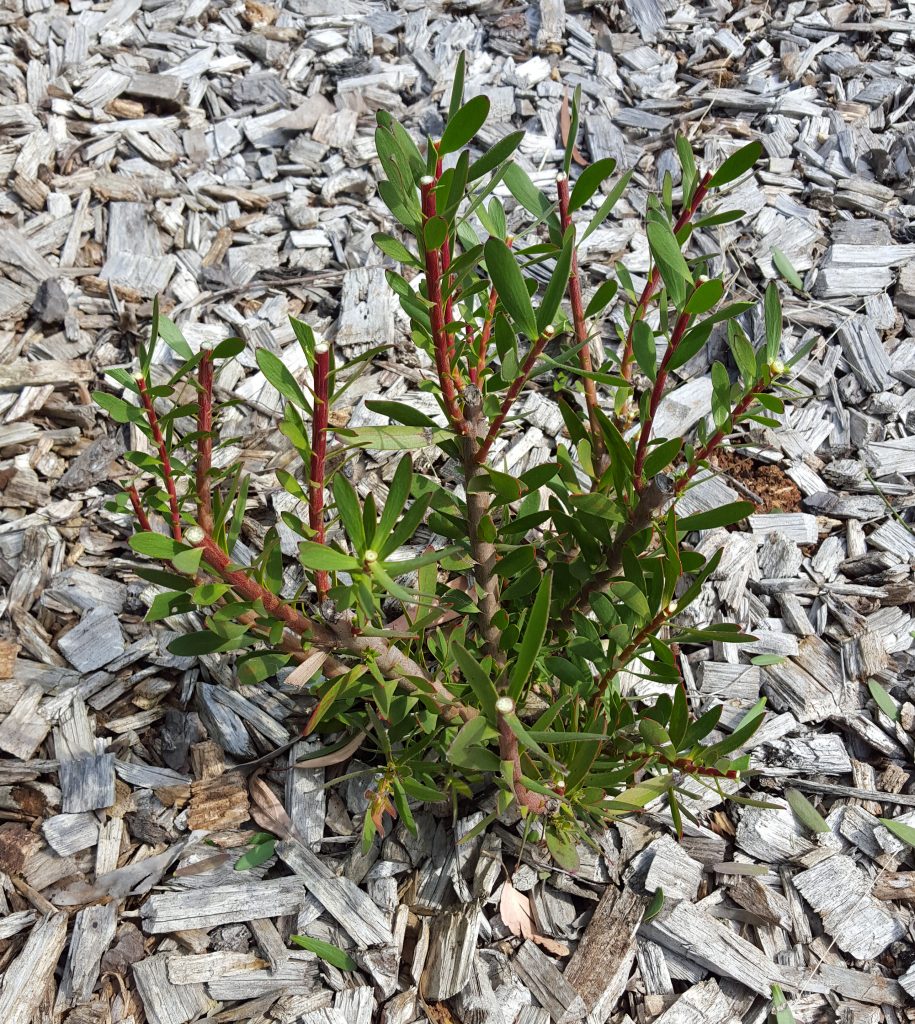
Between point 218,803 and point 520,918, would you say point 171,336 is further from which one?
point 520,918

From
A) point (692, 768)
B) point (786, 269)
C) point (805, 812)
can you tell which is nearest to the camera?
point (692, 768)

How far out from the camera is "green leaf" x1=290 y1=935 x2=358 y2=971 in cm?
177

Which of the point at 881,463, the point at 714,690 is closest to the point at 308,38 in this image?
the point at 881,463

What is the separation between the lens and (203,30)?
11.5 feet

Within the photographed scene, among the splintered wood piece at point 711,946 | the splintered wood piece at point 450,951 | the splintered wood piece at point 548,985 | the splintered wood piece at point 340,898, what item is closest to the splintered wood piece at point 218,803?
the splintered wood piece at point 340,898

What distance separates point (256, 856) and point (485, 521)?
0.96 meters

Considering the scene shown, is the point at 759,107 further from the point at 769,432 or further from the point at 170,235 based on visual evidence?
the point at 170,235

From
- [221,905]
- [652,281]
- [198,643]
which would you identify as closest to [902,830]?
[652,281]

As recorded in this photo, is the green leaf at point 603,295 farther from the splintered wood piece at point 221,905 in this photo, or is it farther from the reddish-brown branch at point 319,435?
the splintered wood piece at point 221,905

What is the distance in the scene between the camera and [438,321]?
1131 millimetres

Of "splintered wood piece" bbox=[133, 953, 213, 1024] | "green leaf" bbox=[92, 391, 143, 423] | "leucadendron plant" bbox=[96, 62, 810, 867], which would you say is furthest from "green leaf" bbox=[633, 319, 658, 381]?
"splintered wood piece" bbox=[133, 953, 213, 1024]

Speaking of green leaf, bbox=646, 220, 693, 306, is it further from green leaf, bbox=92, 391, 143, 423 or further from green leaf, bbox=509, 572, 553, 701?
green leaf, bbox=92, 391, 143, 423

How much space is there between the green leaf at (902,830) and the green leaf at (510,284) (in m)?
1.46

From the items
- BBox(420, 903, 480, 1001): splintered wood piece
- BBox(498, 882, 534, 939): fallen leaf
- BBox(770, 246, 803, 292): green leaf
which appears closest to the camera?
BBox(420, 903, 480, 1001): splintered wood piece
